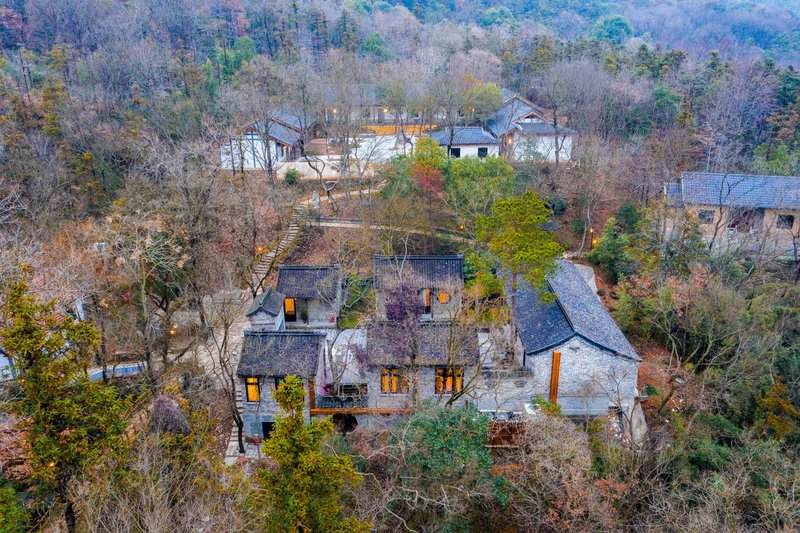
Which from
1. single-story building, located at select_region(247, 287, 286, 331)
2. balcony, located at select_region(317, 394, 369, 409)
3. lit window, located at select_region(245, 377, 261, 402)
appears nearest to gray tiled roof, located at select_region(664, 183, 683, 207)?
balcony, located at select_region(317, 394, 369, 409)

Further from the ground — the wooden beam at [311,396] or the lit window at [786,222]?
the lit window at [786,222]

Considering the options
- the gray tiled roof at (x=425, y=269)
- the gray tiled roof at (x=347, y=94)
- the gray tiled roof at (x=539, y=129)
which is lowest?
the gray tiled roof at (x=425, y=269)

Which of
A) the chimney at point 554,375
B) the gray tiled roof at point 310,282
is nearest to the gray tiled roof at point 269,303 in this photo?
the gray tiled roof at point 310,282

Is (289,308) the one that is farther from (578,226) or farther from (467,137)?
(467,137)

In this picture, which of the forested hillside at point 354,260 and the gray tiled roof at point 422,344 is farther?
the gray tiled roof at point 422,344

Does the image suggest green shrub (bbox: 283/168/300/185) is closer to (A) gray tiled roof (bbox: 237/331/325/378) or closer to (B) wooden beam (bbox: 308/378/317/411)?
(A) gray tiled roof (bbox: 237/331/325/378)

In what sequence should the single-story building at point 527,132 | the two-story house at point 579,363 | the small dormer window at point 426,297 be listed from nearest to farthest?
1. the two-story house at point 579,363
2. the small dormer window at point 426,297
3. the single-story building at point 527,132

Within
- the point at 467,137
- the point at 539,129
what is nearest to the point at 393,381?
the point at 467,137

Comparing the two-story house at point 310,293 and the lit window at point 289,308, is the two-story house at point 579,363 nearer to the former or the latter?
the two-story house at point 310,293
